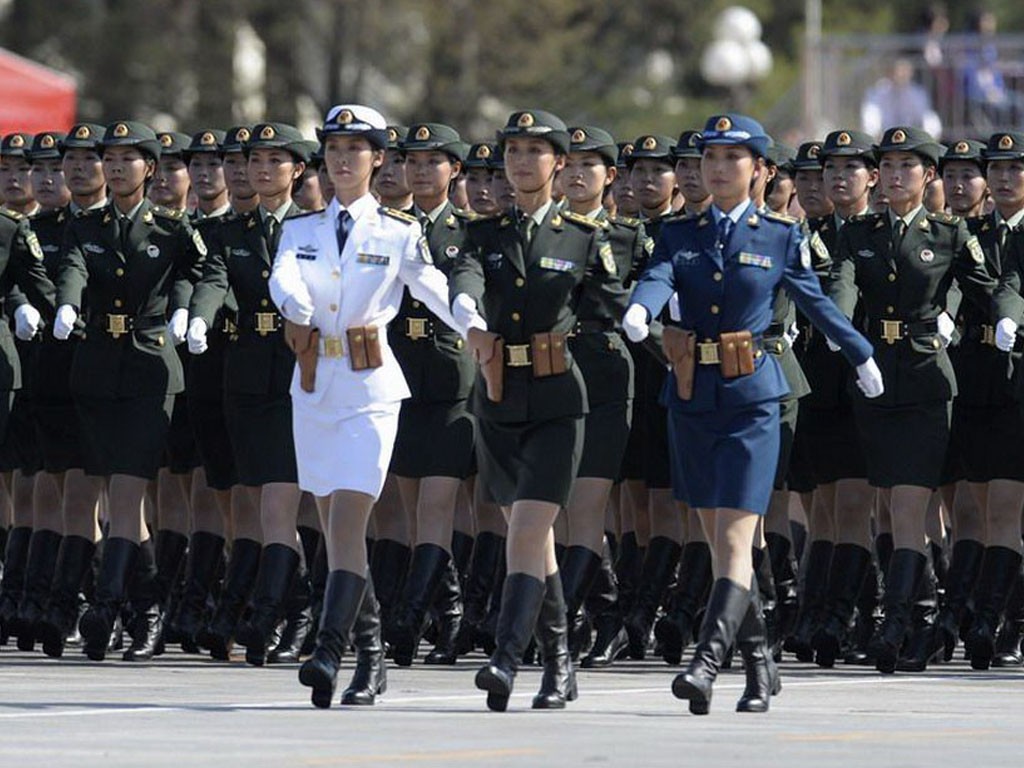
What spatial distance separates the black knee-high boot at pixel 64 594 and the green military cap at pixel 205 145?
1951mm

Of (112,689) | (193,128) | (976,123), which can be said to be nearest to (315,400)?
(112,689)

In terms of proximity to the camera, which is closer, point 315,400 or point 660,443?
point 315,400

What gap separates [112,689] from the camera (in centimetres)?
1355

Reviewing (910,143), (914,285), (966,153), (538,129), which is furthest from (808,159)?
(538,129)

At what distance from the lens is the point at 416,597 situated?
14781 millimetres

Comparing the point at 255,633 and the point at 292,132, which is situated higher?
the point at 292,132

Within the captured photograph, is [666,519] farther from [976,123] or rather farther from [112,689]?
[976,123]

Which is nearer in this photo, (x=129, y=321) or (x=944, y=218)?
(x=944, y=218)

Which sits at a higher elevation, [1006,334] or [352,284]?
[352,284]

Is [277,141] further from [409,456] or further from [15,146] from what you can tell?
[15,146]

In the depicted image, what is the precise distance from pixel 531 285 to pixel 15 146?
4.75 metres

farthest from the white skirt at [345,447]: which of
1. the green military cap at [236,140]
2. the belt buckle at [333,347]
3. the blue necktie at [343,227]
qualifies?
the green military cap at [236,140]

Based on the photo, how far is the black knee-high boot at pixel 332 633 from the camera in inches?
490

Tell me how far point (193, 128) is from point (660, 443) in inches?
1131
